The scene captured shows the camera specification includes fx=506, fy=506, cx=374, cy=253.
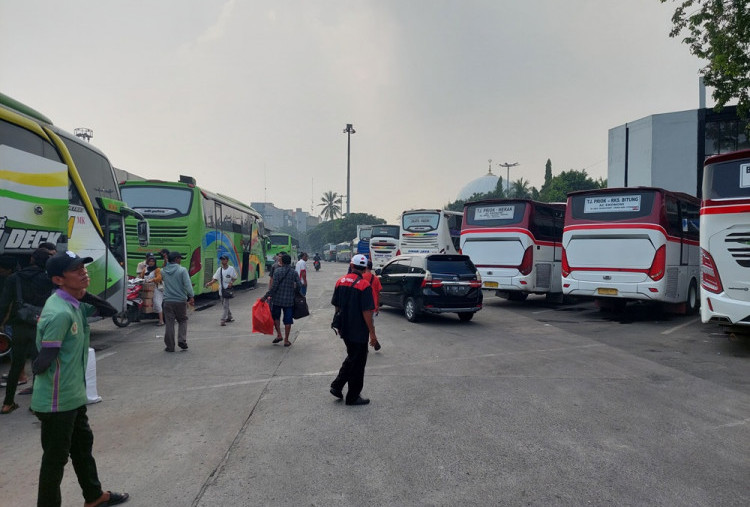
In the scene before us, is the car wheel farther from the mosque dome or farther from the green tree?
the mosque dome

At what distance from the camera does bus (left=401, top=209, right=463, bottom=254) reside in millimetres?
23312

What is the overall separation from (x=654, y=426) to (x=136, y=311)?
11.7 metres

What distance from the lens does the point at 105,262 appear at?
10094 millimetres


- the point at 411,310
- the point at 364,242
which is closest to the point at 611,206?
the point at 411,310

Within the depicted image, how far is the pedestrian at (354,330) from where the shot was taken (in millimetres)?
5988

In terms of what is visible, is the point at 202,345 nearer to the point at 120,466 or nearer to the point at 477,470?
the point at 120,466

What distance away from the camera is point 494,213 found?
655 inches

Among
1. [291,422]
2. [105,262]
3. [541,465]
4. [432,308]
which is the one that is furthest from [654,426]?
[105,262]

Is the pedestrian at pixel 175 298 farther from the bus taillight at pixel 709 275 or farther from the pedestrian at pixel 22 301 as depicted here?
the bus taillight at pixel 709 275

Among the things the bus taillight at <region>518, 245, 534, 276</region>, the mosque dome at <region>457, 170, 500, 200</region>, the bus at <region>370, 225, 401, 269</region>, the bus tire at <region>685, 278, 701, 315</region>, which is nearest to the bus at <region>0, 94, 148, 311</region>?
the bus taillight at <region>518, 245, 534, 276</region>

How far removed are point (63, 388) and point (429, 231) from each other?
20.8m

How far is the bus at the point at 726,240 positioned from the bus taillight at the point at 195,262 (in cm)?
1308

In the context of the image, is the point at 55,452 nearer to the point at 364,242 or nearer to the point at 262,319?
the point at 262,319

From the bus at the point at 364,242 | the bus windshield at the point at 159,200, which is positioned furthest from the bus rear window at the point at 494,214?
the bus at the point at 364,242
